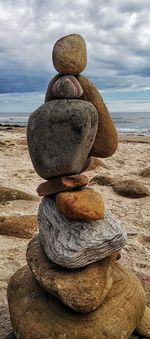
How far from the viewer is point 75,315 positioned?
12.5 feet

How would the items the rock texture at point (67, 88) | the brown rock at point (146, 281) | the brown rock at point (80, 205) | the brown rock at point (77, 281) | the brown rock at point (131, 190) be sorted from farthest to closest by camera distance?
the brown rock at point (131, 190)
the brown rock at point (146, 281)
the rock texture at point (67, 88)
the brown rock at point (80, 205)
the brown rock at point (77, 281)

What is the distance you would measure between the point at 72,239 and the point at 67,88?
4.52ft

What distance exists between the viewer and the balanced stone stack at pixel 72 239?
12.3 ft

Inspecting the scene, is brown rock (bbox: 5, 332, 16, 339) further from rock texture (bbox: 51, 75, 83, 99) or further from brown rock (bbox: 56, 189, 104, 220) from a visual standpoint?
rock texture (bbox: 51, 75, 83, 99)

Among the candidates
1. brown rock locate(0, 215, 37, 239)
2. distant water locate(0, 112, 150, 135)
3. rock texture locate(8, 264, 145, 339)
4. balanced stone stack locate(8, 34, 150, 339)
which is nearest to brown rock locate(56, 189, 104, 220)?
balanced stone stack locate(8, 34, 150, 339)

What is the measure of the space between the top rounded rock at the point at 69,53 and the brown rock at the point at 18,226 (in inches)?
137

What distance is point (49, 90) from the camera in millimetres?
4227

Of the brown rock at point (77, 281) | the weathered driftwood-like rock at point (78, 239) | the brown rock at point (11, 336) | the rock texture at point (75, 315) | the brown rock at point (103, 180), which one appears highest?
the weathered driftwood-like rock at point (78, 239)

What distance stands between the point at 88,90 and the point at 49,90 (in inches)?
15.2

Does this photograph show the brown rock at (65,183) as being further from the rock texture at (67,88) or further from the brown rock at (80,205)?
the rock texture at (67,88)

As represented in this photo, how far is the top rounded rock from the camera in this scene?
395 centimetres

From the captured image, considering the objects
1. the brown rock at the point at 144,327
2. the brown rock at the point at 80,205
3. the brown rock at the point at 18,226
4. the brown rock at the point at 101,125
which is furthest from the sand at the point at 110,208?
the brown rock at the point at 101,125

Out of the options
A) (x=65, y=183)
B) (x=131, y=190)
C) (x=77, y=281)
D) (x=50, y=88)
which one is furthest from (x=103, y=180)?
(x=77, y=281)

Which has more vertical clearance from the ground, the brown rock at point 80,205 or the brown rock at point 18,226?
the brown rock at point 80,205
